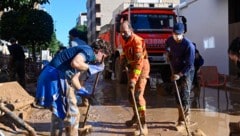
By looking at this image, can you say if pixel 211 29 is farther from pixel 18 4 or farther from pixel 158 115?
pixel 158 115

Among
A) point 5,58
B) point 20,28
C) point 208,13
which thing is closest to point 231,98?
point 208,13

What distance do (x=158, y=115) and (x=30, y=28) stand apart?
21.2m

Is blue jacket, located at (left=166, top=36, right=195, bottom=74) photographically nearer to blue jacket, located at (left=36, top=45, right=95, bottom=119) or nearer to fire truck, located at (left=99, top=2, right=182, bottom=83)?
blue jacket, located at (left=36, top=45, right=95, bottom=119)

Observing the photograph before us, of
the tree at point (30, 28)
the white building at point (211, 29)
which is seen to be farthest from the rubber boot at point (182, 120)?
the tree at point (30, 28)

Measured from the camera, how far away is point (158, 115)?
10.5m

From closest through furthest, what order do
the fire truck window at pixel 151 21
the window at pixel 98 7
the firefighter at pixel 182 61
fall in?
the firefighter at pixel 182 61, the fire truck window at pixel 151 21, the window at pixel 98 7

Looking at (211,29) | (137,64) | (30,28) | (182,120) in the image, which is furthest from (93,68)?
(30,28)

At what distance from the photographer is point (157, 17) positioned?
59.8 feet

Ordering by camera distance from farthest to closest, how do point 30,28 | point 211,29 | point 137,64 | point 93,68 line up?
point 30,28 → point 211,29 → point 137,64 → point 93,68

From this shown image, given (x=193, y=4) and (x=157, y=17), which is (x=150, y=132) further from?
(x=193, y=4)

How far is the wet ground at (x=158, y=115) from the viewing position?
869 cm

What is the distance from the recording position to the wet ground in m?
8.69

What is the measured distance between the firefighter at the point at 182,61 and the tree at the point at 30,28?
2017 cm

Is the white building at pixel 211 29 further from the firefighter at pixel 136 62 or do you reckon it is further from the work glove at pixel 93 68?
the work glove at pixel 93 68
